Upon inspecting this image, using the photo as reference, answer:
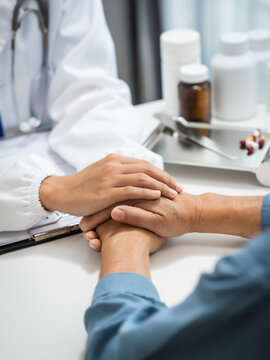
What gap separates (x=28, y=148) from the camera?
1122 mm

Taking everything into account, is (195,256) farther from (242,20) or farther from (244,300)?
(242,20)

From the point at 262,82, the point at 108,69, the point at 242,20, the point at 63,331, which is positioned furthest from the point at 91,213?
the point at 242,20

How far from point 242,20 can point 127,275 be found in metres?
1.00

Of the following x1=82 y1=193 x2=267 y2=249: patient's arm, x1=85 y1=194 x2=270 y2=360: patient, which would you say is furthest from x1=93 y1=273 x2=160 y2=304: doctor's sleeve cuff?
x1=82 y1=193 x2=267 y2=249: patient's arm

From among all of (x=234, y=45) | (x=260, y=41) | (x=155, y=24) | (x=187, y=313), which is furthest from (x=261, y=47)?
(x=187, y=313)

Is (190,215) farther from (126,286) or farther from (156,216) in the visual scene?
(126,286)

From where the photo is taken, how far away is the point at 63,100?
1.16 metres

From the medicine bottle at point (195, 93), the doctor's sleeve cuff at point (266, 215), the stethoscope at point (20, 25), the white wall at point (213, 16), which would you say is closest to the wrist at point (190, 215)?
the doctor's sleeve cuff at point (266, 215)

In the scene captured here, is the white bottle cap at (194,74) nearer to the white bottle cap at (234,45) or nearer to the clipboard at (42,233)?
the white bottle cap at (234,45)

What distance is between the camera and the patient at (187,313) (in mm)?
417

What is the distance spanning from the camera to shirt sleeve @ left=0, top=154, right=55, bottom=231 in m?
0.86

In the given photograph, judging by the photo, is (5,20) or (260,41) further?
(260,41)

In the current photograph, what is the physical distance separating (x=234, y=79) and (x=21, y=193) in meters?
0.59

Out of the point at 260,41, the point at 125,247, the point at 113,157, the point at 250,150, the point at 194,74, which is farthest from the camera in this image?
the point at 260,41
